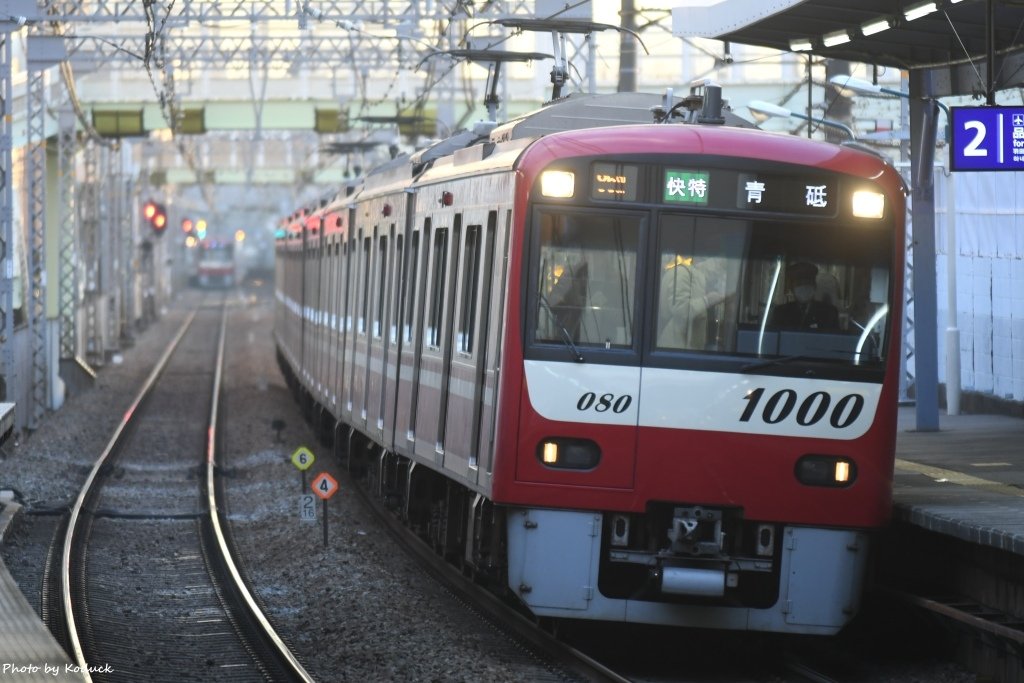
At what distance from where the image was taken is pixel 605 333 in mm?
9047

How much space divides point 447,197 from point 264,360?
2843 cm

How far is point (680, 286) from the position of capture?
905 centimetres

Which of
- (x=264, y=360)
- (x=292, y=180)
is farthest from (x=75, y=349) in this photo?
(x=292, y=180)

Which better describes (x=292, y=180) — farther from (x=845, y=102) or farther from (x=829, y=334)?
(x=829, y=334)

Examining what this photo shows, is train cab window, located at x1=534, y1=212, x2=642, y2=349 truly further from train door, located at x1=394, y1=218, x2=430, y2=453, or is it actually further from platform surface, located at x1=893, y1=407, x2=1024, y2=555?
train door, located at x1=394, y1=218, x2=430, y2=453

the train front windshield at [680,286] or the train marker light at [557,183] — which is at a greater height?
the train marker light at [557,183]

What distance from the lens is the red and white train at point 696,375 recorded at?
29.5 feet

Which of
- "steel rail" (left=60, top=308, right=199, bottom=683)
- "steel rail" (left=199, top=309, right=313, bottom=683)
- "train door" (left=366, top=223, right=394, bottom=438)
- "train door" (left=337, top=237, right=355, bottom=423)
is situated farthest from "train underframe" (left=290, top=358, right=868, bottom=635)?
"train door" (left=337, top=237, right=355, bottom=423)

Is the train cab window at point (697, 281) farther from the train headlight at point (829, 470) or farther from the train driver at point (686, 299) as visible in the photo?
the train headlight at point (829, 470)

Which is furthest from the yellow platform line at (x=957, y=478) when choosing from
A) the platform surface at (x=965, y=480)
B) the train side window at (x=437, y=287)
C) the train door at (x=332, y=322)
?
the train door at (x=332, y=322)

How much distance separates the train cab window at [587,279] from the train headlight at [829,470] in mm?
1157

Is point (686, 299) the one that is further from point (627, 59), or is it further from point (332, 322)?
point (627, 59)

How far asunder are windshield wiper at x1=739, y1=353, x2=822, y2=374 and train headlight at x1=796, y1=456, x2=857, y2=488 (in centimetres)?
47

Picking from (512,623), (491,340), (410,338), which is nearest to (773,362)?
(491,340)
